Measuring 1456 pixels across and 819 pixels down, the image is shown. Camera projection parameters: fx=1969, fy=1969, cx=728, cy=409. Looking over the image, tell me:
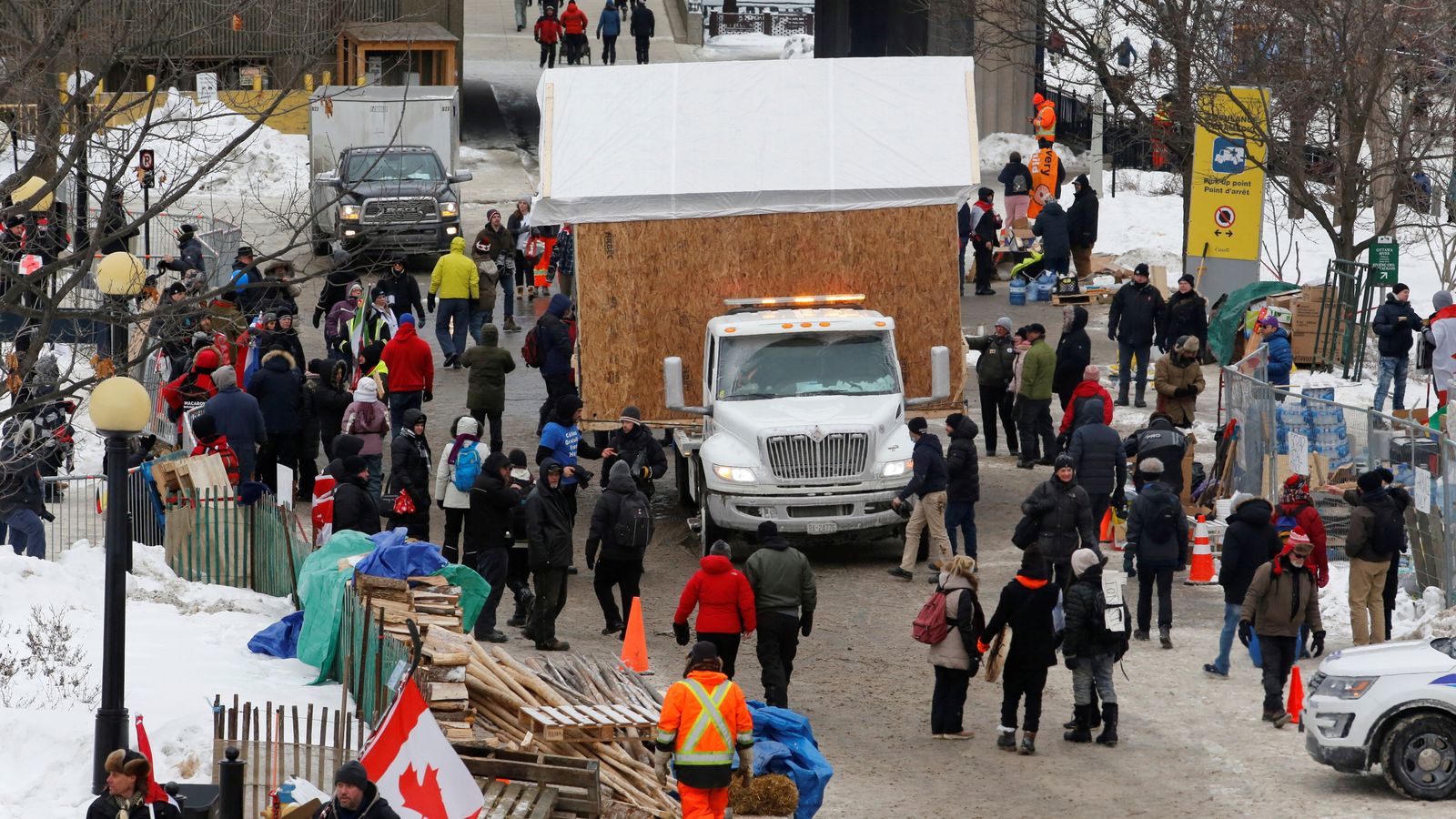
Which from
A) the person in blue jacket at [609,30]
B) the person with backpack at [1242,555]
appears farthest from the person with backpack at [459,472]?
the person in blue jacket at [609,30]

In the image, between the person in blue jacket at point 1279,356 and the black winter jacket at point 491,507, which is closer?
the black winter jacket at point 491,507

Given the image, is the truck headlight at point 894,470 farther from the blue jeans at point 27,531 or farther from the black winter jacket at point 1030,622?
the blue jeans at point 27,531

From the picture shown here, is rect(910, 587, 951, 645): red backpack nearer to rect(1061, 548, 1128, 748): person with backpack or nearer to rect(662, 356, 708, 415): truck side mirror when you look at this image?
rect(1061, 548, 1128, 748): person with backpack

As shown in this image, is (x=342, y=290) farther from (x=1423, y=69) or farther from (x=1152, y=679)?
(x=1423, y=69)

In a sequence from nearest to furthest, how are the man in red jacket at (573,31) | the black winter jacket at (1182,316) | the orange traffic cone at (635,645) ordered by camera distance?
1. the orange traffic cone at (635,645)
2. the black winter jacket at (1182,316)
3. the man in red jacket at (573,31)

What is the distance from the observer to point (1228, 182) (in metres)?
28.4

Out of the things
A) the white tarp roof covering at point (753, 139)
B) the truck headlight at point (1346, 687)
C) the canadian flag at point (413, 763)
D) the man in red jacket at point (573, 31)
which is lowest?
the truck headlight at point (1346, 687)

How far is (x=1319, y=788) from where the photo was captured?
13.3 m

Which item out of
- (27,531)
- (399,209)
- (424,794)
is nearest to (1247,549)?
(424,794)

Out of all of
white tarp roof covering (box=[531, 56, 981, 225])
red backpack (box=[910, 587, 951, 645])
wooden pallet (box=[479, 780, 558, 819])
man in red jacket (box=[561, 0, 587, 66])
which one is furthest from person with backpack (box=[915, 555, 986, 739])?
man in red jacket (box=[561, 0, 587, 66])

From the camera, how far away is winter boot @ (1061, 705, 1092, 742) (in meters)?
14.4

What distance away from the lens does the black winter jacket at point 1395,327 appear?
79.9 feet

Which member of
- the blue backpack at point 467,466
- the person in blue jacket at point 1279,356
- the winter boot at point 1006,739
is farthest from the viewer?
→ the person in blue jacket at point 1279,356

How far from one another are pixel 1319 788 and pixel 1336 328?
49.4 feet
